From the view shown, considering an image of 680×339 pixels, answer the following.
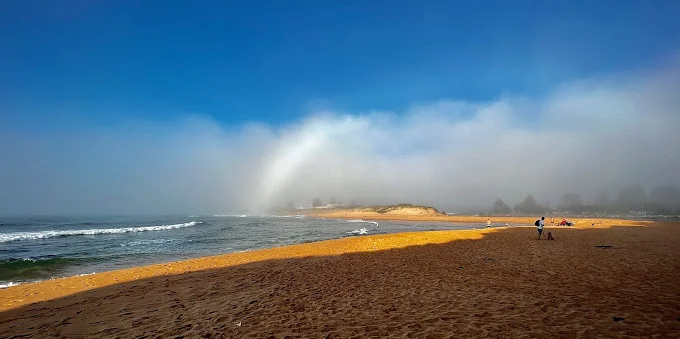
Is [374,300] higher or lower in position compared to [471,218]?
higher

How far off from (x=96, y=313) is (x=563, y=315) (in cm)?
1310

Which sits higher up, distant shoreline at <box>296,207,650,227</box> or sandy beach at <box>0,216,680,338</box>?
sandy beach at <box>0,216,680,338</box>

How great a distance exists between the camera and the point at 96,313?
9.46 meters

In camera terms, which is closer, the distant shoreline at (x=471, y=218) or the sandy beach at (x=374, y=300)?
the sandy beach at (x=374, y=300)

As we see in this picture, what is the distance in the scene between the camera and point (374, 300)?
8.91 meters

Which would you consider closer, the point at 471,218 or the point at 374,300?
the point at 374,300

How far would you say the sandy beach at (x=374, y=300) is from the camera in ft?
21.6

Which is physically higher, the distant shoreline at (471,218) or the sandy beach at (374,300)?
the sandy beach at (374,300)

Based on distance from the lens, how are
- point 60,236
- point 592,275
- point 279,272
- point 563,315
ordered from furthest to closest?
point 60,236
point 279,272
point 592,275
point 563,315

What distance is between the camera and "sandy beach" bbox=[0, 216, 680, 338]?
660cm

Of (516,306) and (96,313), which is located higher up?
(516,306)

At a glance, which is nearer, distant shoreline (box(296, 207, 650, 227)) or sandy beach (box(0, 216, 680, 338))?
sandy beach (box(0, 216, 680, 338))

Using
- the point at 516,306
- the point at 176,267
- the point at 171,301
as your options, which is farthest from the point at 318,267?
the point at 516,306

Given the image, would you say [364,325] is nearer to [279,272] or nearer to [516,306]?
[516,306]
